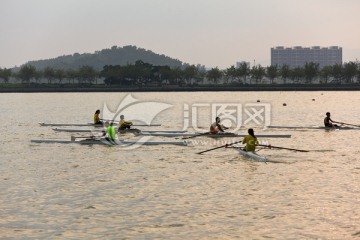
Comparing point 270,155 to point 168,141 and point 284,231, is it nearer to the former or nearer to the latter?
point 168,141

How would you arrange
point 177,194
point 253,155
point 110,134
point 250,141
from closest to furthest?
point 177,194 → point 253,155 → point 250,141 → point 110,134

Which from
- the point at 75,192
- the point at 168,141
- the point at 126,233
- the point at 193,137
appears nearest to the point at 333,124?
the point at 193,137

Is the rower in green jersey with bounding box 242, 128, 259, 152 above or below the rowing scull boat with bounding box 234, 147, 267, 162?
above

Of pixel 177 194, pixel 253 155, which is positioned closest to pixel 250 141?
pixel 253 155

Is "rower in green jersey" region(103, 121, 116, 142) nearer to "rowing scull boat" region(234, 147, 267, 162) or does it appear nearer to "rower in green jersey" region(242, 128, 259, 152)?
"rowing scull boat" region(234, 147, 267, 162)

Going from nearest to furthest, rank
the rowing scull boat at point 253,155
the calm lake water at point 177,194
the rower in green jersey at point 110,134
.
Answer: the calm lake water at point 177,194 → the rowing scull boat at point 253,155 → the rower in green jersey at point 110,134

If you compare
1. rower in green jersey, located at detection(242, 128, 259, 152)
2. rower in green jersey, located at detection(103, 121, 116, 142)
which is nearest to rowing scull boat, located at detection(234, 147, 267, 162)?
rower in green jersey, located at detection(242, 128, 259, 152)

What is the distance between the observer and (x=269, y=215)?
17625 millimetres

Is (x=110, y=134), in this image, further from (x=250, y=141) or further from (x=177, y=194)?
(x=177, y=194)

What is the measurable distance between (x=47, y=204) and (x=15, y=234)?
3.58 meters

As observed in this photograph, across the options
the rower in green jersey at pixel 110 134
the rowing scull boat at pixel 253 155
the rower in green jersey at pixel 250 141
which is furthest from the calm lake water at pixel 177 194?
the rower in green jersey at pixel 110 134

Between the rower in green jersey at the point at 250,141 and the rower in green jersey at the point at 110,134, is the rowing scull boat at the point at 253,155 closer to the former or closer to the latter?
the rower in green jersey at the point at 250,141

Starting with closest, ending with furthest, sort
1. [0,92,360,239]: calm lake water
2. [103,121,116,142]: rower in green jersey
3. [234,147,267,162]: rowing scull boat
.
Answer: [0,92,360,239]: calm lake water
[234,147,267,162]: rowing scull boat
[103,121,116,142]: rower in green jersey

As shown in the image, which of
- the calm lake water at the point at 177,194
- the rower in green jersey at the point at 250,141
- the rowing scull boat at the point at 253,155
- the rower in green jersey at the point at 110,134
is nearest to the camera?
the calm lake water at the point at 177,194
